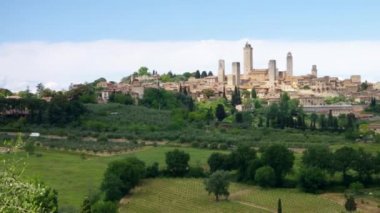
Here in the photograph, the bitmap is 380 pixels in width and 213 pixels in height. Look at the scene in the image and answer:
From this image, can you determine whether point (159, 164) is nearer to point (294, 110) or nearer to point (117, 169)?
point (117, 169)

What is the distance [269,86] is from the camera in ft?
289

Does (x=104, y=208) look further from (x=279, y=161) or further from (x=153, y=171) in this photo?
(x=279, y=161)

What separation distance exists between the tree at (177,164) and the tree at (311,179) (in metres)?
6.22

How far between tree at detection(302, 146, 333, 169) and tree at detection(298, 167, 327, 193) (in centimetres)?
115

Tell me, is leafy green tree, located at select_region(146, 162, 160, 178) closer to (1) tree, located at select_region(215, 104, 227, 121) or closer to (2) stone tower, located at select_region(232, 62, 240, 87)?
(1) tree, located at select_region(215, 104, 227, 121)

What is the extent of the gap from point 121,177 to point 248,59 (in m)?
74.5

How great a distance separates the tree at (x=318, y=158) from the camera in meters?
32.0

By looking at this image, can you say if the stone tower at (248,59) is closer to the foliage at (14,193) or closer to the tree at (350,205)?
the tree at (350,205)

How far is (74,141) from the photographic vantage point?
43.0 metres

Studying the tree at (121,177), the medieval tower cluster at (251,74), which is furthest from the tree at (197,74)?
the tree at (121,177)

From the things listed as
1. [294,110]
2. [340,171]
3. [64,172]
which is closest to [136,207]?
[64,172]

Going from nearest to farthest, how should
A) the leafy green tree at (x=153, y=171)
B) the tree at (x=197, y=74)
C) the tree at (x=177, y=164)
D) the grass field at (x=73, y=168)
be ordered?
the grass field at (x=73, y=168) < the leafy green tree at (x=153, y=171) < the tree at (x=177, y=164) < the tree at (x=197, y=74)

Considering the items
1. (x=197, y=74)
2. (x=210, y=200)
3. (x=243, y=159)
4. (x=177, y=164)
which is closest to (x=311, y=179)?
(x=243, y=159)

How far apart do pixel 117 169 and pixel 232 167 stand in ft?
22.3
